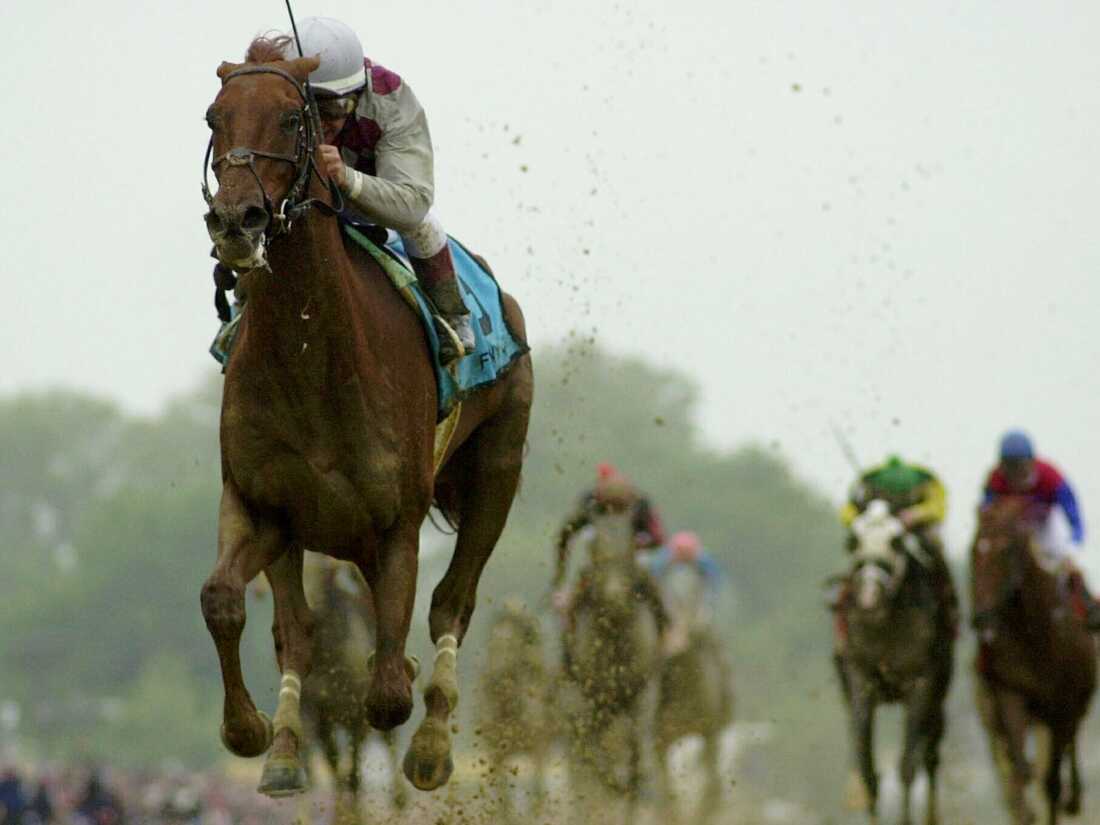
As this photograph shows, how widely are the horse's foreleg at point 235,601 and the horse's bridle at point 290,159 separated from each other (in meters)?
1.06

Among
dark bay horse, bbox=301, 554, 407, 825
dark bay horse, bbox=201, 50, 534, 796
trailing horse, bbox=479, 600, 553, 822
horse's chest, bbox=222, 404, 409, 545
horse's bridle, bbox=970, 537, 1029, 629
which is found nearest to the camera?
dark bay horse, bbox=201, 50, 534, 796

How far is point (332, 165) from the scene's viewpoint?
7.68 metres

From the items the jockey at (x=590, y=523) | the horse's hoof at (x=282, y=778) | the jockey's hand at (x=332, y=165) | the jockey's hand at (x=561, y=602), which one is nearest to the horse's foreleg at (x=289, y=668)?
the horse's hoof at (x=282, y=778)

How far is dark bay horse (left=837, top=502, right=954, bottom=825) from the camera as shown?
1545 cm

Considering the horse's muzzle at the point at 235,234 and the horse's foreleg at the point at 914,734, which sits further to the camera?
the horse's foreleg at the point at 914,734

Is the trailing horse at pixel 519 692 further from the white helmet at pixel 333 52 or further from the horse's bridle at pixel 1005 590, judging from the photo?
the white helmet at pixel 333 52

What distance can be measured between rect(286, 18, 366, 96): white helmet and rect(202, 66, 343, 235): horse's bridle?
50cm

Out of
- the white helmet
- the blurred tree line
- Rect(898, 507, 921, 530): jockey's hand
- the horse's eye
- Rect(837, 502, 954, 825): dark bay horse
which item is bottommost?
the horse's eye

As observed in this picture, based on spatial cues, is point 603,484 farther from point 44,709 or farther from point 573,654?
point 44,709

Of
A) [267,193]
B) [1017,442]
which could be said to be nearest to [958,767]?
[1017,442]

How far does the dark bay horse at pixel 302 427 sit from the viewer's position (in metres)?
7.33

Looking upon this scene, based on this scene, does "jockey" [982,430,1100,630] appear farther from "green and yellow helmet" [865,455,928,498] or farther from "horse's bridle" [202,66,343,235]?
"horse's bridle" [202,66,343,235]

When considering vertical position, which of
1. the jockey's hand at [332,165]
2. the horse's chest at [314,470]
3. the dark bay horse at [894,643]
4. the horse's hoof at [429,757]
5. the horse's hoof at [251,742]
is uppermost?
the dark bay horse at [894,643]

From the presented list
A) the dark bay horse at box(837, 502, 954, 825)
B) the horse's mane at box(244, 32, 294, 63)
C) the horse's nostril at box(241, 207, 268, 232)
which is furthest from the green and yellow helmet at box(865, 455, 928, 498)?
the horse's nostril at box(241, 207, 268, 232)
